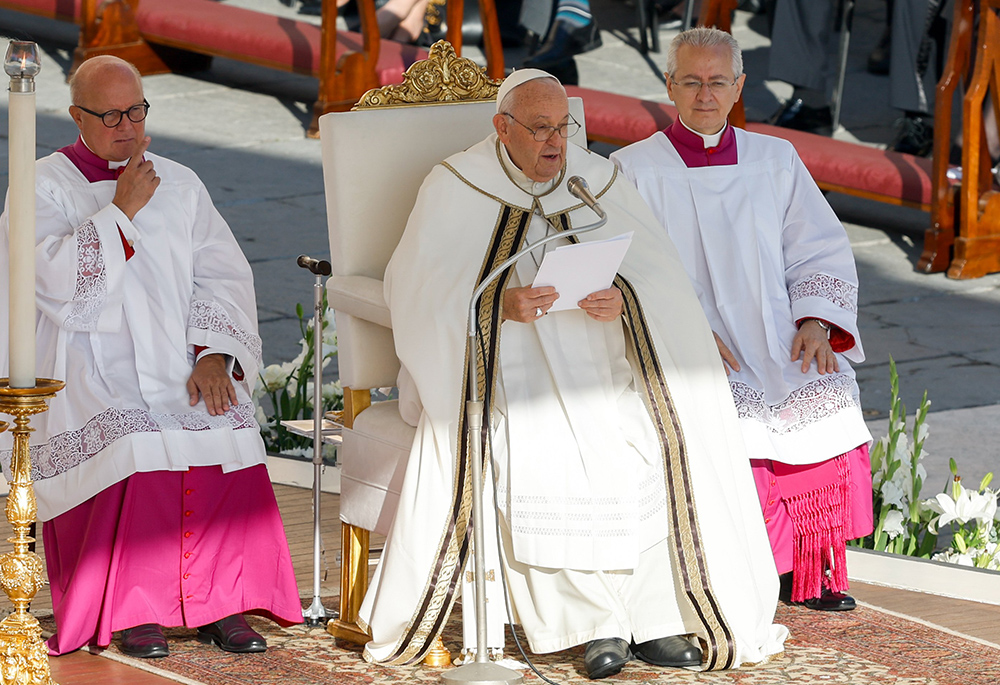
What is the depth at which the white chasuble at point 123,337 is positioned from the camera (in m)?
3.88

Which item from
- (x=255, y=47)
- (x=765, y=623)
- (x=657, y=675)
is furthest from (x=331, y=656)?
(x=255, y=47)

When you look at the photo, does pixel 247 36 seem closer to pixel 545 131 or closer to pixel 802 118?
pixel 802 118

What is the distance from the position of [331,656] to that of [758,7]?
31.0 feet

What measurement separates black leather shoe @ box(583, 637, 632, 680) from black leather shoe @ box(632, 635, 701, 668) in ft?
0.30

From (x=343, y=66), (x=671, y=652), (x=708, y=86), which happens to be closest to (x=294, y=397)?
(x=708, y=86)

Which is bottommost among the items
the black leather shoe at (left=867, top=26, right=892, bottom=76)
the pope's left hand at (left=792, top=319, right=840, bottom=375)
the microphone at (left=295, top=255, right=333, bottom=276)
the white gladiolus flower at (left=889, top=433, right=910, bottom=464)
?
the white gladiolus flower at (left=889, top=433, right=910, bottom=464)

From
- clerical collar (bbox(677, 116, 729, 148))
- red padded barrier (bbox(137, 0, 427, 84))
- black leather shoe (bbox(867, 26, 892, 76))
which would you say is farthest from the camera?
black leather shoe (bbox(867, 26, 892, 76))

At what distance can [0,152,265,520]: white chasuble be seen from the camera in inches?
153

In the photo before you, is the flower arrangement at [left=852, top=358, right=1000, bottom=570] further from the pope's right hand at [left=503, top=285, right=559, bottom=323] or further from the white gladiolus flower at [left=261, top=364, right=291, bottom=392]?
the white gladiolus flower at [left=261, top=364, right=291, bottom=392]

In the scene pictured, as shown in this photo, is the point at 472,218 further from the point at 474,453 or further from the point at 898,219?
the point at 898,219

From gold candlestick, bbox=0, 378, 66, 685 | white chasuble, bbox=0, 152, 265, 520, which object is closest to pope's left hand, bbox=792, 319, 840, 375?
white chasuble, bbox=0, 152, 265, 520

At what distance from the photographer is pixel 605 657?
12.1 ft

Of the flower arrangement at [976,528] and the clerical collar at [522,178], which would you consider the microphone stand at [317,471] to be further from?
the flower arrangement at [976,528]

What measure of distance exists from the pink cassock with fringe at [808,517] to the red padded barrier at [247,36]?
19.1 feet
